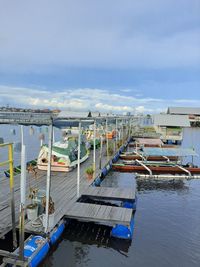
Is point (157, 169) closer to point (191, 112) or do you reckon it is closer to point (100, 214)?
point (100, 214)

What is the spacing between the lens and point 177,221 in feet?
47.6

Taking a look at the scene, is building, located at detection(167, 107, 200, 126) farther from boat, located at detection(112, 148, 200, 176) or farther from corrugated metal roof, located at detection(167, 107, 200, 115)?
boat, located at detection(112, 148, 200, 176)

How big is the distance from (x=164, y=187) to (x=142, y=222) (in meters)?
7.58

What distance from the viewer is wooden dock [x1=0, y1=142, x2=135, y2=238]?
11.2 m

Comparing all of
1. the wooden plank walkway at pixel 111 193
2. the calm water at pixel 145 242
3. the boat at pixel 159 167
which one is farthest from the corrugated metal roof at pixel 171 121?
the wooden plank walkway at pixel 111 193

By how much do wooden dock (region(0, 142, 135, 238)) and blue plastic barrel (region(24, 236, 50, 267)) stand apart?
39 centimetres

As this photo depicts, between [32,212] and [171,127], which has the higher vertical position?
[171,127]

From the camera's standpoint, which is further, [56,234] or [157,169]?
[157,169]

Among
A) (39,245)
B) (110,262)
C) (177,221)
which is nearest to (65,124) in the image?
(39,245)

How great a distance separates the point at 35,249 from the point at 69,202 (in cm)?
430

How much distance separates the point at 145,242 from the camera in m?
12.0

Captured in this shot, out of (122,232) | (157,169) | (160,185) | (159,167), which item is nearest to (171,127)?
(159,167)

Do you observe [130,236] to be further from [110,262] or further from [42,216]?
[42,216]

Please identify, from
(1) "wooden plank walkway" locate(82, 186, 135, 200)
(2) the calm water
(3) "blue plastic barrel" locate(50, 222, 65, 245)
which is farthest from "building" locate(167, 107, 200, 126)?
(3) "blue plastic barrel" locate(50, 222, 65, 245)
